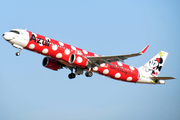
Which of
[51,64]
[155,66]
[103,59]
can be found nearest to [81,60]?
[103,59]

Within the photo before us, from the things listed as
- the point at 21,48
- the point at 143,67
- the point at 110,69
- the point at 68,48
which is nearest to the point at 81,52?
the point at 68,48

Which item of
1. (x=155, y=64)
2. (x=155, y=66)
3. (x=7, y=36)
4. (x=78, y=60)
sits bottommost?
(x=78, y=60)

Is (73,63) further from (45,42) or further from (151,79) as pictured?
(151,79)

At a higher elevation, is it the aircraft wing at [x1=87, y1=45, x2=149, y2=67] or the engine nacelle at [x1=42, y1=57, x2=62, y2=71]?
the engine nacelle at [x1=42, y1=57, x2=62, y2=71]

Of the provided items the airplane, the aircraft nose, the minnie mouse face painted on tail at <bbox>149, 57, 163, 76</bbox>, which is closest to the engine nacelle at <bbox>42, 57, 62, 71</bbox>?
the airplane

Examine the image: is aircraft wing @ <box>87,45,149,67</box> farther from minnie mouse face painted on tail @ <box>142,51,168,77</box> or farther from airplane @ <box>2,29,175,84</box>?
minnie mouse face painted on tail @ <box>142,51,168,77</box>

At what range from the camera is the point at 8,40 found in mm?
41719

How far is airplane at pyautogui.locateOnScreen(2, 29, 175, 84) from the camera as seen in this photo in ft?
139

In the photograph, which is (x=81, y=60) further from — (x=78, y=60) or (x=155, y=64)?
(x=155, y=64)

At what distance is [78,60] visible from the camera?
149 feet

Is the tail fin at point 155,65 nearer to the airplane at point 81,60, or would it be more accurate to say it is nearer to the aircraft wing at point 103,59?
the airplane at point 81,60

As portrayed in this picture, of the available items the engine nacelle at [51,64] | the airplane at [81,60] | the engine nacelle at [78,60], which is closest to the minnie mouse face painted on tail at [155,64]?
the airplane at [81,60]

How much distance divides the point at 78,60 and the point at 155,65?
658 inches

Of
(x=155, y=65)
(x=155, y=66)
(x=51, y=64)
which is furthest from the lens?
(x=155, y=65)
